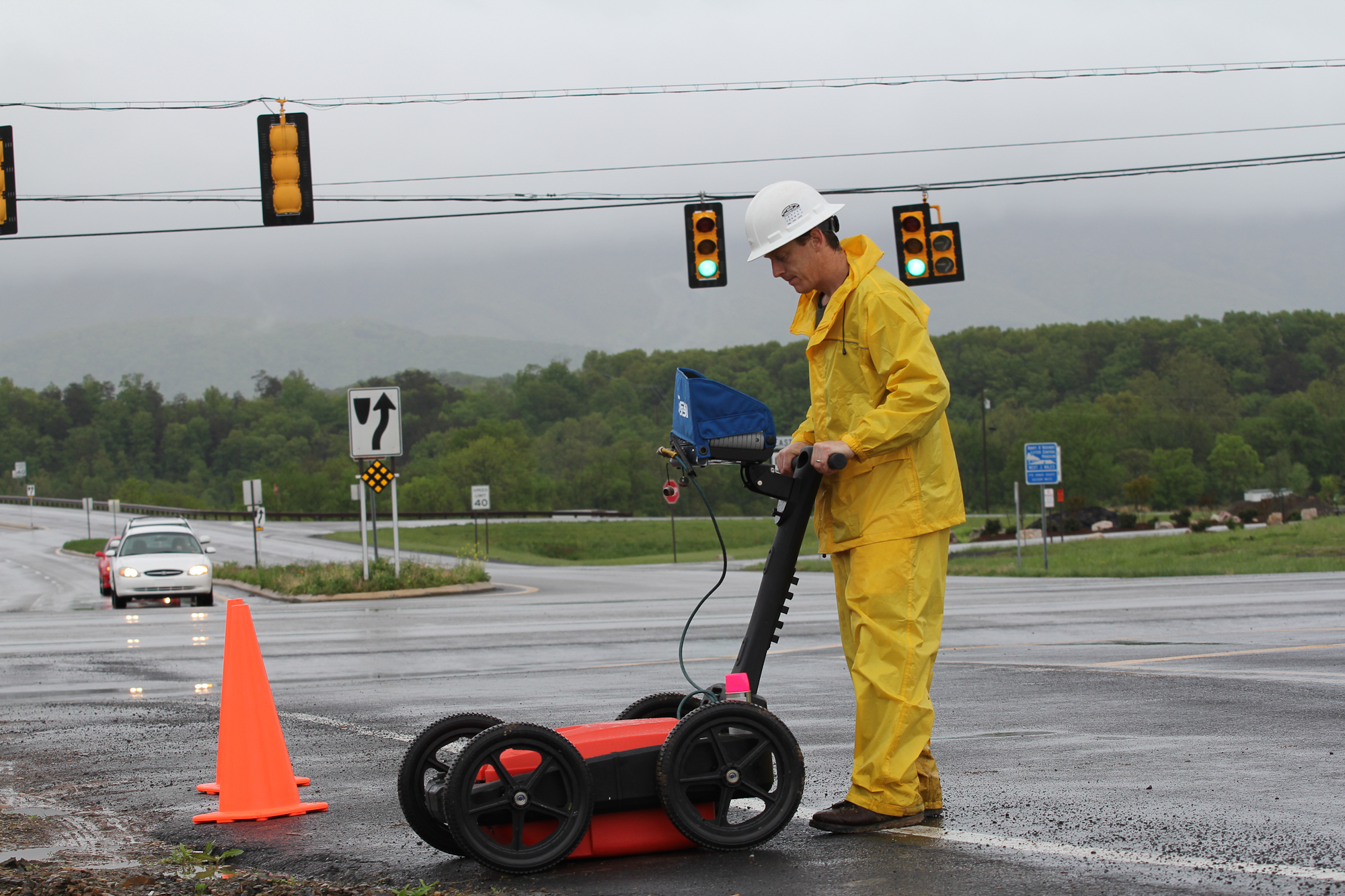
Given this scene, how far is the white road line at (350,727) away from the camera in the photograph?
23.7 ft

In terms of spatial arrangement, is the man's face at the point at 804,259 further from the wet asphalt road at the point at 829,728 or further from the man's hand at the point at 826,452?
the wet asphalt road at the point at 829,728

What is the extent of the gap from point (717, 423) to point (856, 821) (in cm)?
140

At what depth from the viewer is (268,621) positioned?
18344 mm

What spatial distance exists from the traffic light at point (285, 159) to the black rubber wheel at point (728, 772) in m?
14.4

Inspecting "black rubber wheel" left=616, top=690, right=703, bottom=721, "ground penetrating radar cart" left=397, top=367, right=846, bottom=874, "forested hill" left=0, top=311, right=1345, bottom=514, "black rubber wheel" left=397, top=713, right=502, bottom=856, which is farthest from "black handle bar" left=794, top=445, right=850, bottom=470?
"forested hill" left=0, top=311, right=1345, bottom=514

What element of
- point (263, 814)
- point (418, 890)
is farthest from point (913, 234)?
point (418, 890)

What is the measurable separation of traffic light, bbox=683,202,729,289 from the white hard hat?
16.2m

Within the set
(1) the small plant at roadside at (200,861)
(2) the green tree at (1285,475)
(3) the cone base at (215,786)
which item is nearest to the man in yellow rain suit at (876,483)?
(1) the small plant at roadside at (200,861)

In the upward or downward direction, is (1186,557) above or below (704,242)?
below

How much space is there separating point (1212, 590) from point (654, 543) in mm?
51732

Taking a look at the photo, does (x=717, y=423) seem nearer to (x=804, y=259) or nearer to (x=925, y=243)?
(x=804, y=259)

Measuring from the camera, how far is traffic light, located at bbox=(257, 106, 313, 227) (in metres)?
17.0

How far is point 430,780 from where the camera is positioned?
14.3 feet

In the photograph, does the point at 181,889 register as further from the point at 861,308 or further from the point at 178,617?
the point at 178,617
